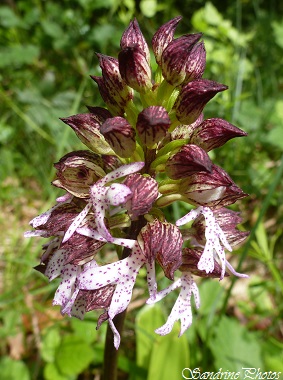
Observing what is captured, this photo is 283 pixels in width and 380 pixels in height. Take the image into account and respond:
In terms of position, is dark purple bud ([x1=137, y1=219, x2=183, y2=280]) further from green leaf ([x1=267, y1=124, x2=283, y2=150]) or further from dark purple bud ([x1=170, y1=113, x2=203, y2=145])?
green leaf ([x1=267, y1=124, x2=283, y2=150])

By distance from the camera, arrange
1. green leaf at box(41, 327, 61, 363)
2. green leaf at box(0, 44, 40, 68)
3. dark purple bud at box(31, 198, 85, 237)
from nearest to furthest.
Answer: dark purple bud at box(31, 198, 85, 237)
green leaf at box(41, 327, 61, 363)
green leaf at box(0, 44, 40, 68)

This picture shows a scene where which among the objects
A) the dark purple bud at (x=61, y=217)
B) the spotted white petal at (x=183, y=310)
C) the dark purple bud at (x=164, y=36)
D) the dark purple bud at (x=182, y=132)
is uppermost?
the dark purple bud at (x=164, y=36)

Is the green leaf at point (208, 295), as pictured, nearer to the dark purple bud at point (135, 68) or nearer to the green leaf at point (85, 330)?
the green leaf at point (85, 330)

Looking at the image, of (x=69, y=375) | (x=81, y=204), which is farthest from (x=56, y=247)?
(x=69, y=375)

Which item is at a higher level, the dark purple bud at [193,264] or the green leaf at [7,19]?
the green leaf at [7,19]

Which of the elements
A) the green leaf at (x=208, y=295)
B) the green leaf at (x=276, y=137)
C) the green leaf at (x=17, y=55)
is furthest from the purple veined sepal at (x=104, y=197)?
the green leaf at (x=17, y=55)

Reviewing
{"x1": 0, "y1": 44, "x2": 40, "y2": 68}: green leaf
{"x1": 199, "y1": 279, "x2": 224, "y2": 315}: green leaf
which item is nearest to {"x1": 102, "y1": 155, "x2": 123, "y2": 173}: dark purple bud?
{"x1": 199, "y1": 279, "x2": 224, "y2": 315}: green leaf

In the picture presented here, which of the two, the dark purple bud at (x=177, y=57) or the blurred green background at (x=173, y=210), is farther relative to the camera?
the blurred green background at (x=173, y=210)
